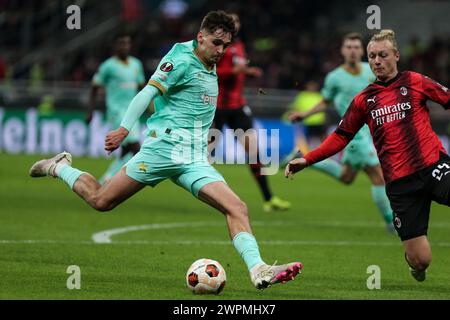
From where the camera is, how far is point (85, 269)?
30.7ft

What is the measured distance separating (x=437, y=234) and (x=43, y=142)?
15377 millimetres

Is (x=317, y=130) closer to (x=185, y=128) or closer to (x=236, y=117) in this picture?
(x=236, y=117)

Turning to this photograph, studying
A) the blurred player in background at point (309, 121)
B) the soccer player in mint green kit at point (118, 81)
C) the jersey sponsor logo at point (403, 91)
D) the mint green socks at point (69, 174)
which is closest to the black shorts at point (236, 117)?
the soccer player in mint green kit at point (118, 81)

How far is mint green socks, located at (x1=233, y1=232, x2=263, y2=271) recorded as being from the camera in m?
8.02

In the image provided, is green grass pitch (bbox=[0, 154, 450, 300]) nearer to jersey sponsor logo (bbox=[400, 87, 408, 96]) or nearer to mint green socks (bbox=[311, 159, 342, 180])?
mint green socks (bbox=[311, 159, 342, 180])

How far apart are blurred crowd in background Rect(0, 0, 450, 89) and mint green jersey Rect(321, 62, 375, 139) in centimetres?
1592

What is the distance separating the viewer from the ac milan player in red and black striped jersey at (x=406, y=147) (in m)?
8.52

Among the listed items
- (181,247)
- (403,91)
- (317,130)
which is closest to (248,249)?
(403,91)

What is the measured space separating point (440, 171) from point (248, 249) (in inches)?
69.6

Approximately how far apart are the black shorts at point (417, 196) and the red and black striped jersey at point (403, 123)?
62 mm

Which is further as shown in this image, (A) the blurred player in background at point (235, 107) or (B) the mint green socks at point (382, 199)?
(A) the blurred player in background at point (235, 107)
